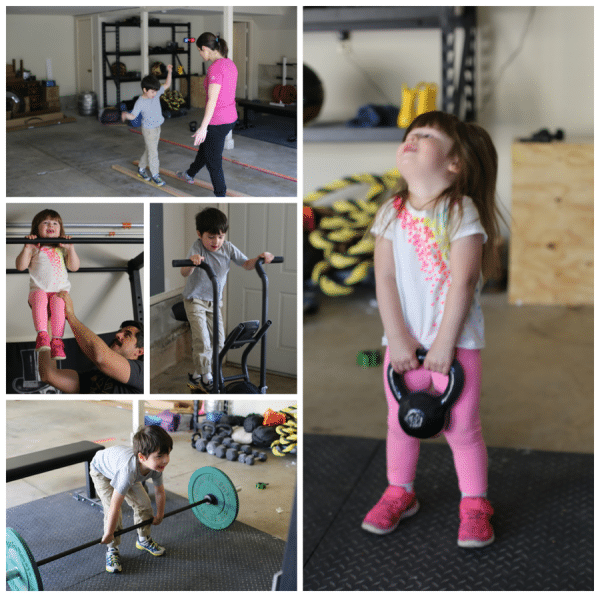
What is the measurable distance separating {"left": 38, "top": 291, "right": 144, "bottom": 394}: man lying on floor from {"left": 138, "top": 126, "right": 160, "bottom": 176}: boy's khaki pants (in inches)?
9.5

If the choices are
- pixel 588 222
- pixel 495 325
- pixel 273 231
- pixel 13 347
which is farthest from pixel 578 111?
pixel 13 347

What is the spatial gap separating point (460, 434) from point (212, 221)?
693mm

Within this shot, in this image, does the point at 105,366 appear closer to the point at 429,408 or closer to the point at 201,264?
the point at 201,264

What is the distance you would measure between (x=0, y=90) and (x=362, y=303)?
325 cm

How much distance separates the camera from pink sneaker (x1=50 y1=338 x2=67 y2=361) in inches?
42.3

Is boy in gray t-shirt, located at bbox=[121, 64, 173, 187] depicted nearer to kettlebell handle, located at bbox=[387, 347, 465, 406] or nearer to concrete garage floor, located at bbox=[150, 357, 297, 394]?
concrete garage floor, located at bbox=[150, 357, 297, 394]

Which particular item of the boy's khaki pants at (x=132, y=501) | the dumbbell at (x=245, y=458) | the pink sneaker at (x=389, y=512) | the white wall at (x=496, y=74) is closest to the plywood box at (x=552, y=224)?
the white wall at (x=496, y=74)

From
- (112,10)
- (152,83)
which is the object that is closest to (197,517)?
(152,83)

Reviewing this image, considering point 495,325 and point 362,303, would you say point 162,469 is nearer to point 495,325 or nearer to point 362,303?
point 495,325

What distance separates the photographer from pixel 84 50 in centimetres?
107

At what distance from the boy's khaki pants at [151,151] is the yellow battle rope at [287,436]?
0.44 metres

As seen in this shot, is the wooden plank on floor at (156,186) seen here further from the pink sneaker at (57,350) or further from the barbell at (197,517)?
the barbell at (197,517)

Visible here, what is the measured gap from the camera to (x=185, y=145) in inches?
43.5

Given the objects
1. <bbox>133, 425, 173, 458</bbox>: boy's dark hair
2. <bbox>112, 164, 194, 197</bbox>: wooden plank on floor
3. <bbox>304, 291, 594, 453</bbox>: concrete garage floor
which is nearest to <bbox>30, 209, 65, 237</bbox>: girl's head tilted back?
<bbox>112, 164, 194, 197</bbox>: wooden plank on floor
